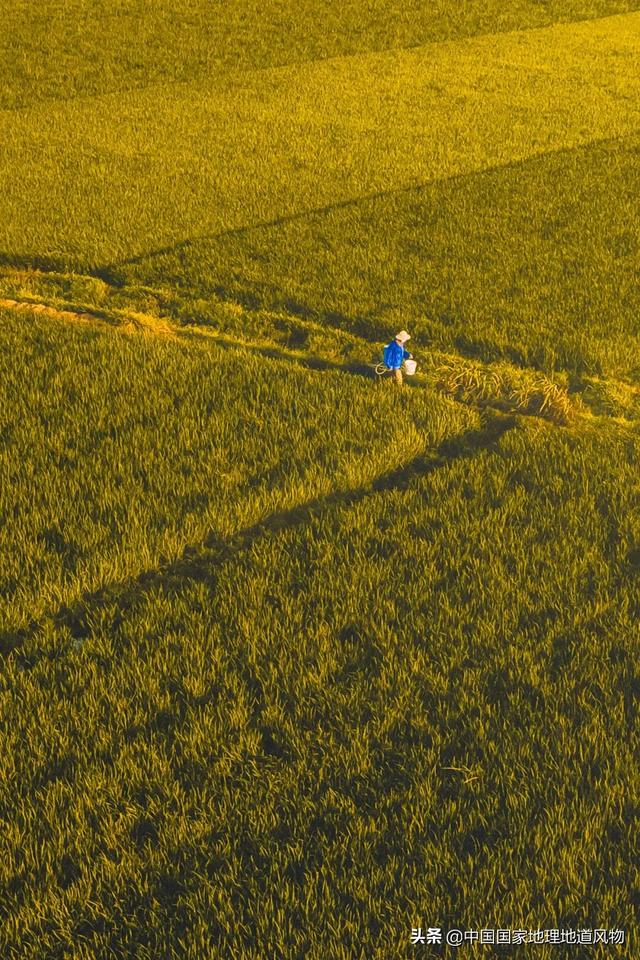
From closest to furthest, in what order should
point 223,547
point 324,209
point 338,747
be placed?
point 338,747 → point 223,547 → point 324,209

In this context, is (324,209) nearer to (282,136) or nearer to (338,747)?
(282,136)

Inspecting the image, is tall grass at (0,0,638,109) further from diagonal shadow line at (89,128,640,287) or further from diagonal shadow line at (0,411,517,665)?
diagonal shadow line at (0,411,517,665)

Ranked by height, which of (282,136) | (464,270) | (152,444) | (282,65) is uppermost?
(282,65)

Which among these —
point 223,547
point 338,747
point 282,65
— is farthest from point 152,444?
point 282,65

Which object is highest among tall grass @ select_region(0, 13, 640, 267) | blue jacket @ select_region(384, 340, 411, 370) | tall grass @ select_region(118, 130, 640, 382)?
tall grass @ select_region(0, 13, 640, 267)

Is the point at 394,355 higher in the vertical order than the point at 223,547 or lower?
higher

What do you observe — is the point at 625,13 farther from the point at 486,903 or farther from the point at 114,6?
the point at 486,903

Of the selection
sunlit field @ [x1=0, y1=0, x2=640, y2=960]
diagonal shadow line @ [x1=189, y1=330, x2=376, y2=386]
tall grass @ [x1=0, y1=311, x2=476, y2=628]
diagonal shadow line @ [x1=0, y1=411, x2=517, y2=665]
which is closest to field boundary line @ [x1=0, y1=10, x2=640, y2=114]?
sunlit field @ [x1=0, y1=0, x2=640, y2=960]
